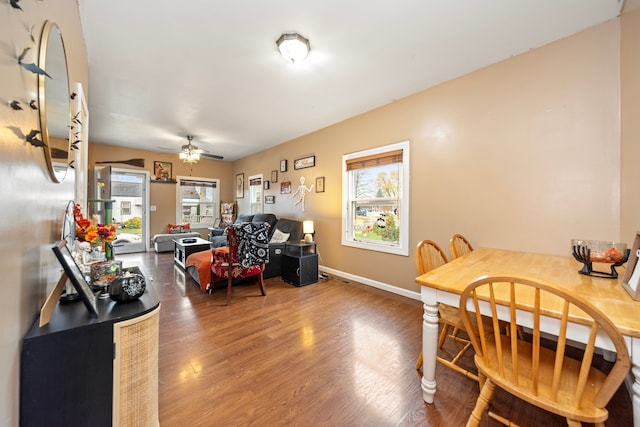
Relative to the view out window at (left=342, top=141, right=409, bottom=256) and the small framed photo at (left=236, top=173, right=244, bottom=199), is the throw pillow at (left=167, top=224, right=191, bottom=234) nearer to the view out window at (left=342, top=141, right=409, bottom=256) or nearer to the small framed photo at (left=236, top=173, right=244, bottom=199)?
the small framed photo at (left=236, top=173, right=244, bottom=199)

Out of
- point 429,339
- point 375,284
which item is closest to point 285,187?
point 375,284

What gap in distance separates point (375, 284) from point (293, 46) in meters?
3.00

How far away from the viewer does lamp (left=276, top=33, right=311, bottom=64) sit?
1.99 metres

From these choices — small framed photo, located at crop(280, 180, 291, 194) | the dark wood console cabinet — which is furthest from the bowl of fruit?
small framed photo, located at crop(280, 180, 291, 194)

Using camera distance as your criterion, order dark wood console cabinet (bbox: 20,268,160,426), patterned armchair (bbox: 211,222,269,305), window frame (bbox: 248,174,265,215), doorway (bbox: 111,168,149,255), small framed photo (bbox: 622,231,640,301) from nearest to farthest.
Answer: dark wood console cabinet (bbox: 20,268,160,426) < small framed photo (bbox: 622,231,640,301) < patterned armchair (bbox: 211,222,269,305) < doorway (bbox: 111,168,149,255) < window frame (bbox: 248,174,265,215)

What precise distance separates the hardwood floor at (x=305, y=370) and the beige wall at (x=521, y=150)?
43.6 inches

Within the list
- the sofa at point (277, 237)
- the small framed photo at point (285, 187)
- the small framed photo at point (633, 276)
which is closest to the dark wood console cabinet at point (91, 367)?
the small framed photo at point (633, 276)

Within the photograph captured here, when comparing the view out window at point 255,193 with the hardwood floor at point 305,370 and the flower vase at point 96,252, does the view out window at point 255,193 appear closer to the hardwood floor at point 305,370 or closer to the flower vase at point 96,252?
the hardwood floor at point 305,370

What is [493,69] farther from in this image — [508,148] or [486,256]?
[486,256]

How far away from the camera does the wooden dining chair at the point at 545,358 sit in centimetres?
87

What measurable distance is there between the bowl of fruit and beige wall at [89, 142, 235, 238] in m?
6.45

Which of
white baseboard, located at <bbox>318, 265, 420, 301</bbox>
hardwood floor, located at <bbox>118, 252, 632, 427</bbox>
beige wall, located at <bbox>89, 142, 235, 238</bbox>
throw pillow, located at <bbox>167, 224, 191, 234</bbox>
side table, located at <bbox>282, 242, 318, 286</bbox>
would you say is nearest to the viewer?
hardwood floor, located at <bbox>118, 252, 632, 427</bbox>

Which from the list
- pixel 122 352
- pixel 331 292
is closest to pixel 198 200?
pixel 331 292

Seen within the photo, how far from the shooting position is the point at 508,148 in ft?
7.62
